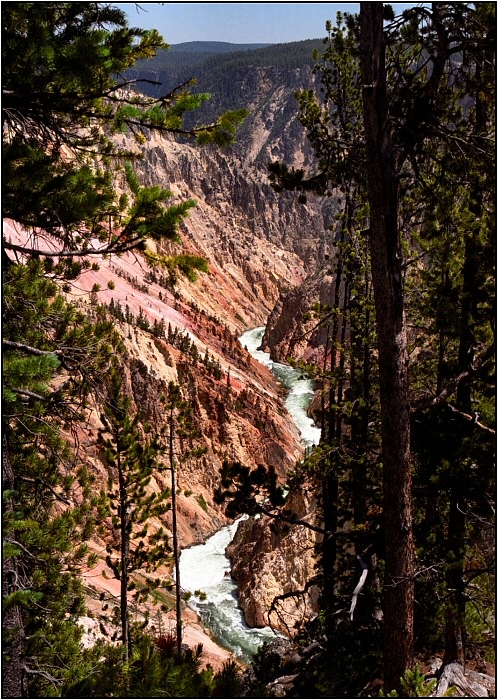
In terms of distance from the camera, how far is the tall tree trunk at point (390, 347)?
12.5 feet

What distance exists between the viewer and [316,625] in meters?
6.74

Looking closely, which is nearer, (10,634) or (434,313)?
(10,634)

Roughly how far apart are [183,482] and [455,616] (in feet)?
73.1

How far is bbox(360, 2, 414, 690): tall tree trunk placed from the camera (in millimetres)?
3809

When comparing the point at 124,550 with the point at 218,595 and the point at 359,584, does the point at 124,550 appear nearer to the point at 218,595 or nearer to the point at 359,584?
the point at 218,595

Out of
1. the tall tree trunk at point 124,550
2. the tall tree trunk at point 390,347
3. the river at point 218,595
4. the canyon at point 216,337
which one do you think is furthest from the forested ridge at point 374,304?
the river at point 218,595

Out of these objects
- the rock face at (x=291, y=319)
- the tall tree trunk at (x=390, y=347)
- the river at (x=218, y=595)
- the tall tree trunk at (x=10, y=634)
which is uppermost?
the rock face at (x=291, y=319)

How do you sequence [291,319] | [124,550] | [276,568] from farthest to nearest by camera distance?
[291,319]
[276,568]
[124,550]

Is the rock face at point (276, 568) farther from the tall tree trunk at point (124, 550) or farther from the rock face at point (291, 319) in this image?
the rock face at point (291, 319)

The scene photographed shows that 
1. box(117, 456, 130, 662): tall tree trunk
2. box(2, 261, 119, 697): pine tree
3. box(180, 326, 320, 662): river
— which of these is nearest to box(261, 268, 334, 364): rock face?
box(180, 326, 320, 662): river

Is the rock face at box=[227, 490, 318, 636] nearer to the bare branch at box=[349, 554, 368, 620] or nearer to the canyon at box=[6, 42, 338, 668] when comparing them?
the canyon at box=[6, 42, 338, 668]

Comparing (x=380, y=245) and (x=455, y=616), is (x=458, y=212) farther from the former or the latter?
(x=455, y=616)

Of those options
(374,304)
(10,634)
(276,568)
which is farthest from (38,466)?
(276,568)

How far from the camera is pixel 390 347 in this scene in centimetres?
405
